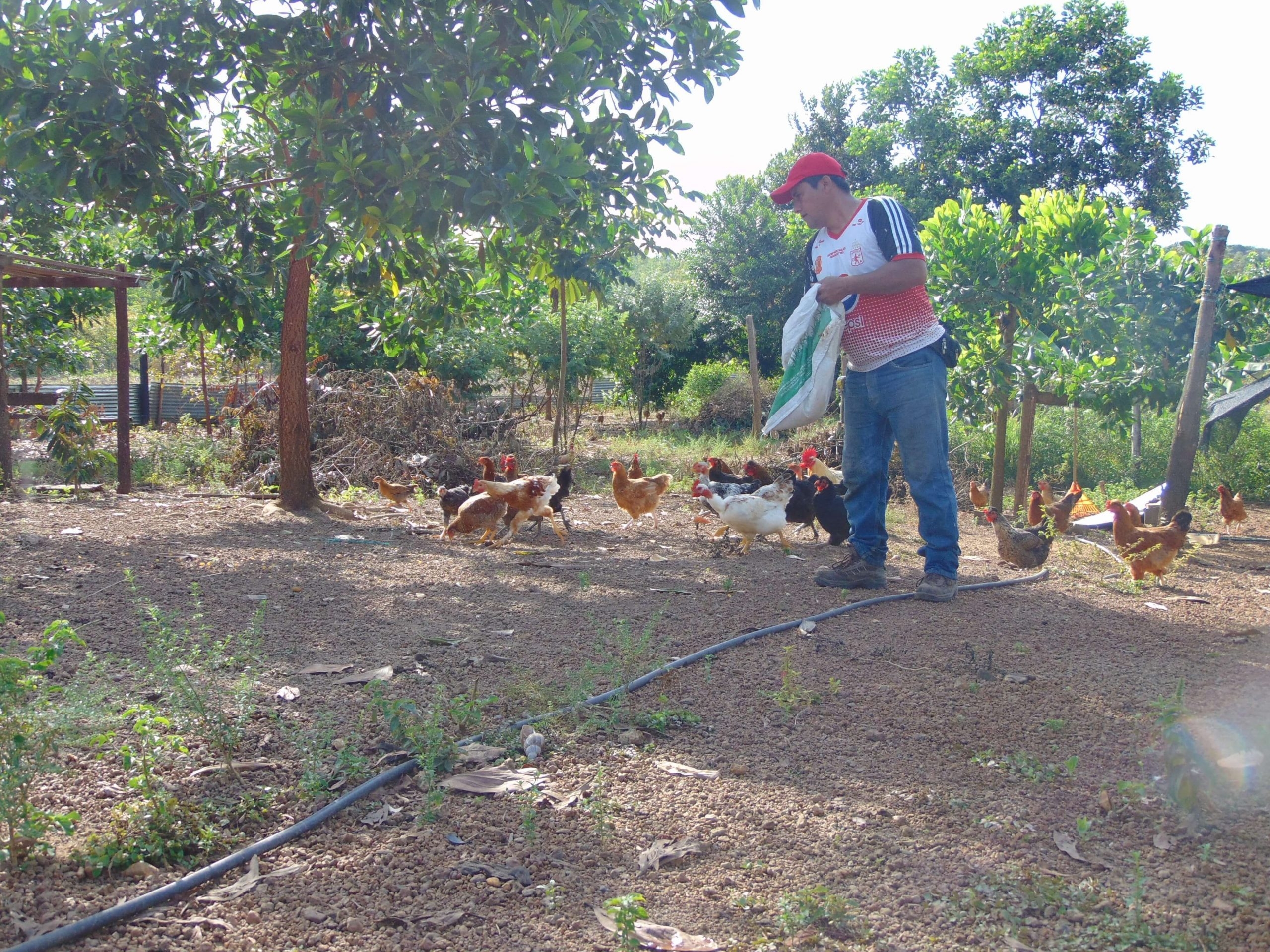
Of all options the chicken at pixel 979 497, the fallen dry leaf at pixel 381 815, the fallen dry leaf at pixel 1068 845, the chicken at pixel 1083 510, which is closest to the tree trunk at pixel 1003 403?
the chicken at pixel 979 497

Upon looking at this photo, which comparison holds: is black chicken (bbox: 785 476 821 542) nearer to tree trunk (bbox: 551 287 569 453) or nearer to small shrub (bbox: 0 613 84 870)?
tree trunk (bbox: 551 287 569 453)

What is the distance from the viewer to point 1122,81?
77.7 ft

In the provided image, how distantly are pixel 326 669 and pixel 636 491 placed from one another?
13.5 ft

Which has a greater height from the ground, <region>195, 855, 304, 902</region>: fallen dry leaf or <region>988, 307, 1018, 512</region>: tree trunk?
<region>988, 307, 1018, 512</region>: tree trunk

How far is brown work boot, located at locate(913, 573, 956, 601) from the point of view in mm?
4586

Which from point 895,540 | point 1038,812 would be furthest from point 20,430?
point 1038,812

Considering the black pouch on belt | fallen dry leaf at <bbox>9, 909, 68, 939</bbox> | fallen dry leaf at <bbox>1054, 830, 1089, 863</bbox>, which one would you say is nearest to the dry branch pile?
the black pouch on belt

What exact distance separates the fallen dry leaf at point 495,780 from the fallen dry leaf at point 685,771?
0.36m

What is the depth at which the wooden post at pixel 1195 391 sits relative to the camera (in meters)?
6.19

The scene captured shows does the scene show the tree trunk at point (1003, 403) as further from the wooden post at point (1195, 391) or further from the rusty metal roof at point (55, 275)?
the rusty metal roof at point (55, 275)

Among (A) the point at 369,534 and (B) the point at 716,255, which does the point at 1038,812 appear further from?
(B) the point at 716,255

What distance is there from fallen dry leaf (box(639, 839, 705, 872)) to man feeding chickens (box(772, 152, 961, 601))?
270 cm

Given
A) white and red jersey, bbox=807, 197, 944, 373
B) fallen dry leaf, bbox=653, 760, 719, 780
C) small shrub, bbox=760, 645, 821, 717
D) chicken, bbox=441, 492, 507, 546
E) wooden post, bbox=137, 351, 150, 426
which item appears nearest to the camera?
fallen dry leaf, bbox=653, 760, 719, 780

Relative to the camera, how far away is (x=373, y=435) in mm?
10109
